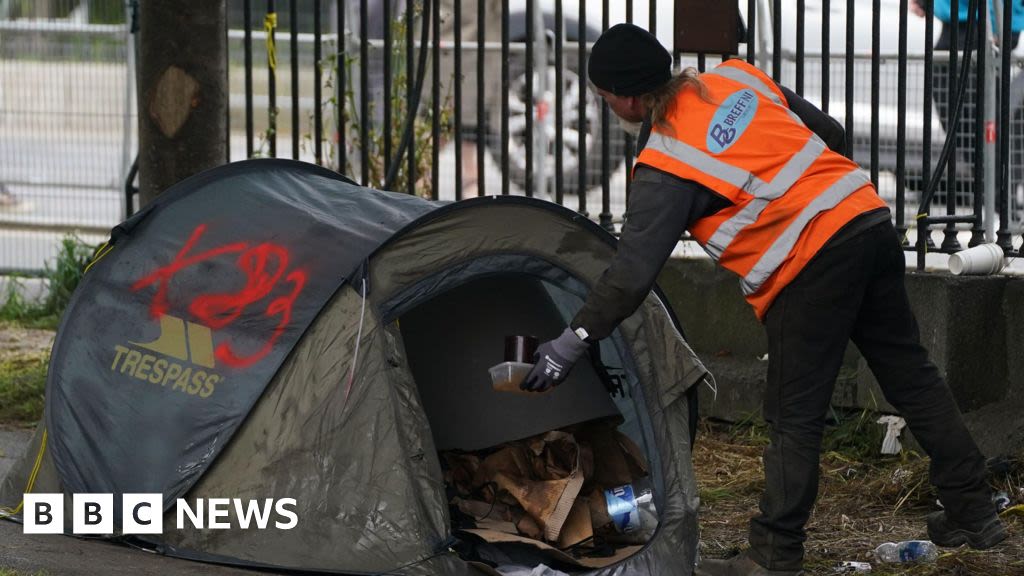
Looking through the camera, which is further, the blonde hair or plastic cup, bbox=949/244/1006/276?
plastic cup, bbox=949/244/1006/276

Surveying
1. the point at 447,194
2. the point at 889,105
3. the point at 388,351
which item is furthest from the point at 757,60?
the point at 388,351

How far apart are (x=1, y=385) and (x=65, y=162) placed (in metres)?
2.82

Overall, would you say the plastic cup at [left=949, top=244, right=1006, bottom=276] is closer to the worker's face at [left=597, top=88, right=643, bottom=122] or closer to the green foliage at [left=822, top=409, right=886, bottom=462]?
the green foliage at [left=822, top=409, right=886, bottom=462]

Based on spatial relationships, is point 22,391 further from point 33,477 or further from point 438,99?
point 438,99

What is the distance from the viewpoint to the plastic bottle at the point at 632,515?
4.82 m

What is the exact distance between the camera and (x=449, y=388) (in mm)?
5148

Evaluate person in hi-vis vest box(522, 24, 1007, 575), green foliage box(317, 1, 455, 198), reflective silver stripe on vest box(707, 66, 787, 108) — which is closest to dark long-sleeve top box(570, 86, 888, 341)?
person in hi-vis vest box(522, 24, 1007, 575)

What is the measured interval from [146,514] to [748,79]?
230cm

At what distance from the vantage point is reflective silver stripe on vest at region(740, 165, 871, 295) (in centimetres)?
412

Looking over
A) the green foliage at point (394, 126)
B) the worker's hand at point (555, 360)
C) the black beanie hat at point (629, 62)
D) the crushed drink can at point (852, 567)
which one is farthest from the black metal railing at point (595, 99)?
the worker's hand at point (555, 360)

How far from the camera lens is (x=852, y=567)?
4.53 metres

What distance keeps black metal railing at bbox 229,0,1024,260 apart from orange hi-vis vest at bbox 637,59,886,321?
1765 millimetres

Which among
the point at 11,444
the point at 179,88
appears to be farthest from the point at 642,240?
the point at 11,444

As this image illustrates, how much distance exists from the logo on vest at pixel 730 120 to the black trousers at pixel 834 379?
0.43 metres
